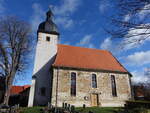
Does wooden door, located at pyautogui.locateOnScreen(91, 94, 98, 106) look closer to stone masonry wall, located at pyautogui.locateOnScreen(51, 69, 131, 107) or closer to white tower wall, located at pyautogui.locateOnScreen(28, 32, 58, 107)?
stone masonry wall, located at pyautogui.locateOnScreen(51, 69, 131, 107)

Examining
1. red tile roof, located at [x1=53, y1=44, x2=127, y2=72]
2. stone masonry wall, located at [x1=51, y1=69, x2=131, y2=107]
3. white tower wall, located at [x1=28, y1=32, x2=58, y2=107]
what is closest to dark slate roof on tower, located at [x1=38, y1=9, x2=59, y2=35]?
white tower wall, located at [x1=28, y1=32, x2=58, y2=107]

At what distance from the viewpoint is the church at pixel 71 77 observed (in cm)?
1872

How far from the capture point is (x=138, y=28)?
12.9ft

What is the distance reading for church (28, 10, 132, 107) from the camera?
18.7 meters

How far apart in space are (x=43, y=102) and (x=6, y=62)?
7.27 meters

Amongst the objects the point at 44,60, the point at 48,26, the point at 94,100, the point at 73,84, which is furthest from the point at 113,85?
the point at 48,26

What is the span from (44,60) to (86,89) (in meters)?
7.72

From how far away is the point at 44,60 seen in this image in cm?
2144

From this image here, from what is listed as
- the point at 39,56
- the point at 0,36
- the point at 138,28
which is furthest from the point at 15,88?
the point at 138,28

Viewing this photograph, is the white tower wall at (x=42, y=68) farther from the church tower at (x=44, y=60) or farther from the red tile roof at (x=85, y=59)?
the red tile roof at (x=85, y=59)

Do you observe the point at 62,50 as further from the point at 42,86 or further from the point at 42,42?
the point at 42,86

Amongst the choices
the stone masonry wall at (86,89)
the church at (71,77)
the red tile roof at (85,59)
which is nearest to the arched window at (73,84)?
the church at (71,77)

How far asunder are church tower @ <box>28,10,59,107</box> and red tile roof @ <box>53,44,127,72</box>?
67.9 inches

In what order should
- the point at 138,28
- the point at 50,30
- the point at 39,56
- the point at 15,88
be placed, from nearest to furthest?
1. the point at 138,28
2. the point at 39,56
3. the point at 50,30
4. the point at 15,88
